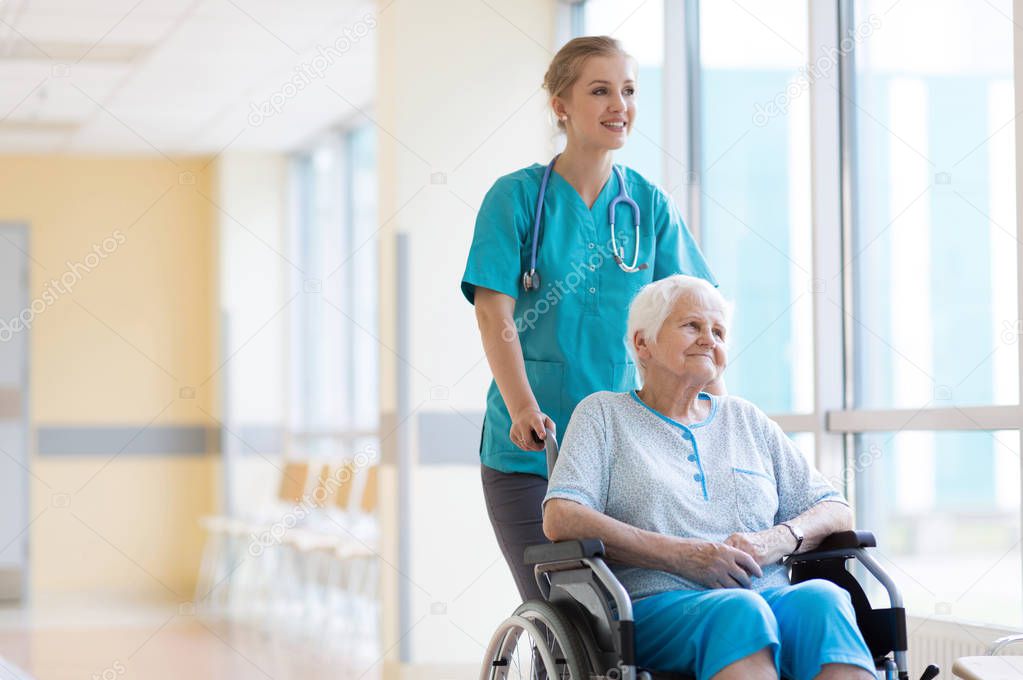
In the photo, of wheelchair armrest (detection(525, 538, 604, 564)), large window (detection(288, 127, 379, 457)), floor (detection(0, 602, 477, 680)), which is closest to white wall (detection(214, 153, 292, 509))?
large window (detection(288, 127, 379, 457))

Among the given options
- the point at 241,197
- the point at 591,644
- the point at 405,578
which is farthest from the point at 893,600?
the point at 241,197

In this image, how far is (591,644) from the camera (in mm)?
2062

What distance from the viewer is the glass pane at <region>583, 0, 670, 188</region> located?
4.66 metres

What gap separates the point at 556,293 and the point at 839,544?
70cm

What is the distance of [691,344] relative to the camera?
228cm

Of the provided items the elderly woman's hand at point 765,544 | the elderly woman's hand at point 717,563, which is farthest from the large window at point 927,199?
the elderly woman's hand at point 717,563

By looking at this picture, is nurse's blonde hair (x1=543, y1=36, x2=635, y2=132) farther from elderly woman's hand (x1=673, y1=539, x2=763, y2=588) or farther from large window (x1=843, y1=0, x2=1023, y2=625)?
large window (x1=843, y1=0, x2=1023, y2=625)

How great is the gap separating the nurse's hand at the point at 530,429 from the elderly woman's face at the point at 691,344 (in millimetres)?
225

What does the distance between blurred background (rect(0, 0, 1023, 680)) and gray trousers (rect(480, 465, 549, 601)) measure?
1251mm

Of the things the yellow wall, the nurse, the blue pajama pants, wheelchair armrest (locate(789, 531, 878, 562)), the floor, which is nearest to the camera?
the blue pajama pants

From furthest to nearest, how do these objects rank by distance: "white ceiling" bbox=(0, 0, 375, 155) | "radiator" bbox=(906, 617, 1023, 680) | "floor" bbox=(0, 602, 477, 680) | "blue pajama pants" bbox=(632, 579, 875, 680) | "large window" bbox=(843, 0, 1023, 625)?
"white ceiling" bbox=(0, 0, 375, 155), "floor" bbox=(0, 602, 477, 680), "large window" bbox=(843, 0, 1023, 625), "radiator" bbox=(906, 617, 1023, 680), "blue pajama pants" bbox=(632, 579, 875, 680)

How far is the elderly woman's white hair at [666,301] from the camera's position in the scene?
2303 mm

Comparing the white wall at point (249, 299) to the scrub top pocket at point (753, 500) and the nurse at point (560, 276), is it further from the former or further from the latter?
the scrub top pocket at point (753, 500)

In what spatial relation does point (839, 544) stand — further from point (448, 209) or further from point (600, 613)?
point (448, 209)
